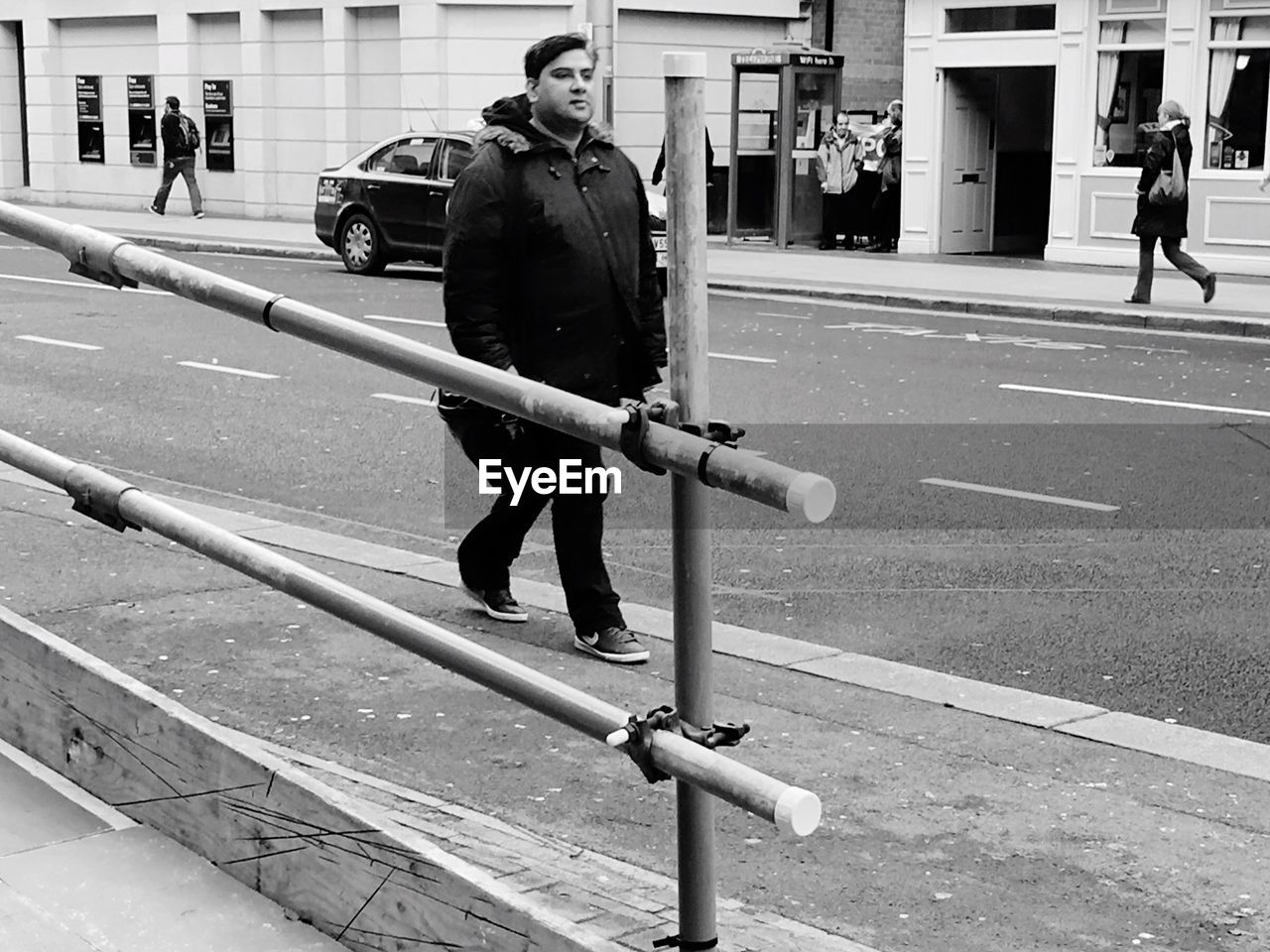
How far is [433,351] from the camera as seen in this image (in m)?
2.87

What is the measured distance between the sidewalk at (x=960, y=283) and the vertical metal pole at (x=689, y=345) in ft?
48.2

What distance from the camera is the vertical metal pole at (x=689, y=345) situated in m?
2.69

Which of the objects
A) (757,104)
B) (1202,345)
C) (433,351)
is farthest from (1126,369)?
(757,104)

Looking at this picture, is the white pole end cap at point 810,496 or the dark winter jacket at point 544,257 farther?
the dark winter jacket at point 544,257

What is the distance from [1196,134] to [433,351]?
20.7 metres

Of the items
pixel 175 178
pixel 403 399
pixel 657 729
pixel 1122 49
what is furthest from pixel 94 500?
pixel 175 178

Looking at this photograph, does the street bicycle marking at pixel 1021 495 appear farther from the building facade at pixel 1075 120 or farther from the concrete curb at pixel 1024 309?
the building facade at pixel 1075 120

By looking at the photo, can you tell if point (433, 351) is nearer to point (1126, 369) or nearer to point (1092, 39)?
point (1126, 369)

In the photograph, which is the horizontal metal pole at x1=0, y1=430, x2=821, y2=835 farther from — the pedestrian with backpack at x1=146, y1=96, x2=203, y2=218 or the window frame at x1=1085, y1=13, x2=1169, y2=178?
the pedestrian with backpack at x1=146, y1=96, x2=203, y2=218

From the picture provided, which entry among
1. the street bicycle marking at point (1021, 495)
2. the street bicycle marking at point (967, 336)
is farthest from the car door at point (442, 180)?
the street bicycle marking at point (1021, 495)

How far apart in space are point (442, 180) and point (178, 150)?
11178 millimetres

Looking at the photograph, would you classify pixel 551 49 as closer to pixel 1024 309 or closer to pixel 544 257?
pixel 544 257

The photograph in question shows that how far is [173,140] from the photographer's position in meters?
31.1

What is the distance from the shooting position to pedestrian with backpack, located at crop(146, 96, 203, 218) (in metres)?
30.9
